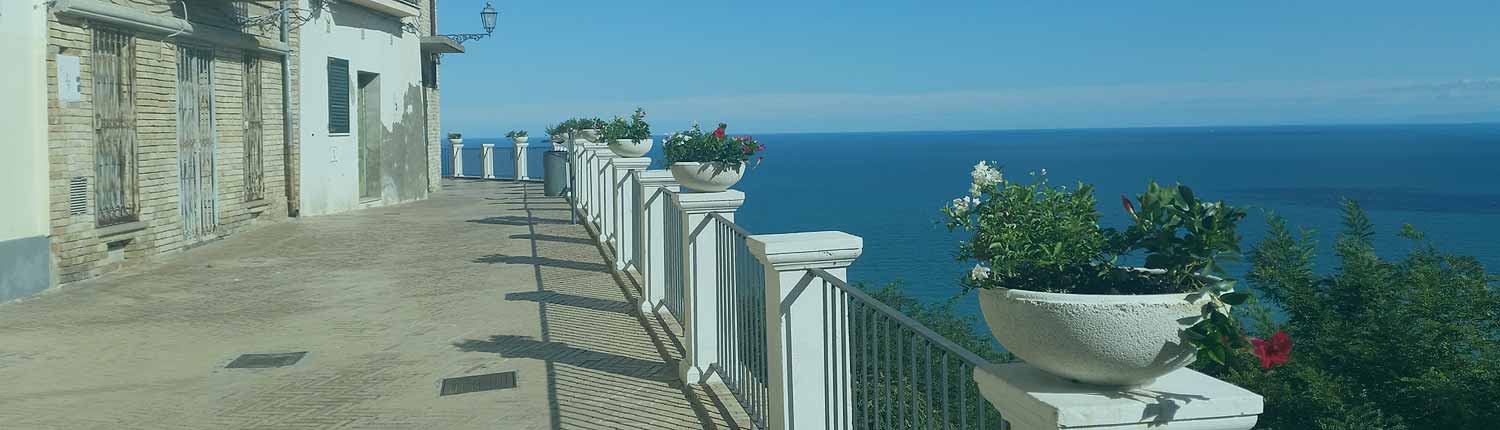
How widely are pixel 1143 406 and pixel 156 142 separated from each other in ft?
42.7

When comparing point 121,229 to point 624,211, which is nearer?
point 624,211

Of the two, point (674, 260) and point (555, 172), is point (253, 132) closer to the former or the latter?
point (555, 172)

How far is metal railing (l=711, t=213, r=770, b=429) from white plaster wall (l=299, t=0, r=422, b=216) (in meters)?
14.0

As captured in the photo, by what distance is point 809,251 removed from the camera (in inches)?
169

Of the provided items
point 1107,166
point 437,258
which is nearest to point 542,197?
point 437,258

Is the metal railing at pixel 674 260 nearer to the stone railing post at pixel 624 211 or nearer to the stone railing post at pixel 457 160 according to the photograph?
the stone railing post at pixel 624 211

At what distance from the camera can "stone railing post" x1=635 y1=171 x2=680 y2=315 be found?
8.26 m

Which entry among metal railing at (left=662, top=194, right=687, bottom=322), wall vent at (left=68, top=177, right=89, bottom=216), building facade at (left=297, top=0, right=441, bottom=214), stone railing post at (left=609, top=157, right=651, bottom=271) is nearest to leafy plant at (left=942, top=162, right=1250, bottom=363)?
metal railing at (left=662, top=194, right=687, bottom=322)

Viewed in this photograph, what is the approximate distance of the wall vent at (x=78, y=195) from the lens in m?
11.2

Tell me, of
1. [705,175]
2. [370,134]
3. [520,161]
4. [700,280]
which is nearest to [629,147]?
[705,175]

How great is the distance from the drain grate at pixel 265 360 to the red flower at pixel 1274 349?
6.42m

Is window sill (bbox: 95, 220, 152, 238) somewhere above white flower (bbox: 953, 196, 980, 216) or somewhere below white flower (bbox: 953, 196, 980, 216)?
below

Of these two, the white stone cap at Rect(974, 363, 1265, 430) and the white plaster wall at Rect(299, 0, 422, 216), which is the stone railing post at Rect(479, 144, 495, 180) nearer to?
the white plaster wall at Rect(299, 0, 422, 216)

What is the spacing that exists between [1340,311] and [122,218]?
1879 cm
